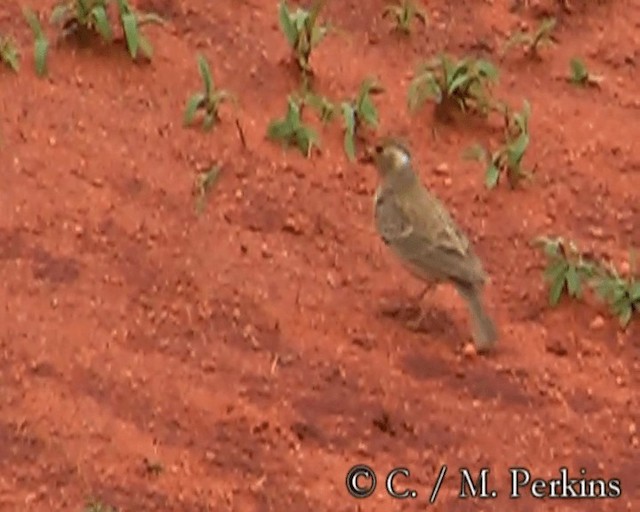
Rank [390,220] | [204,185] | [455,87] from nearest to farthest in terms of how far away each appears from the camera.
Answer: [390,220], [204,185], [455,87]

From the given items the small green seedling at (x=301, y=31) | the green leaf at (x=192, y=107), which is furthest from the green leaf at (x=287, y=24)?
the green leaf at (x=192, y=107)

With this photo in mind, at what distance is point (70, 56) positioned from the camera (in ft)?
25.6

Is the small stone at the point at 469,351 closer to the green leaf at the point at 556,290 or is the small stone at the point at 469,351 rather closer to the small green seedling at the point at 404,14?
the green leaf at the point at 556,290

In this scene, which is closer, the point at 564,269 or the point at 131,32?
the point at 564,269

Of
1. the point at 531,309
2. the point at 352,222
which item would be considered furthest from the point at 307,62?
the point at 531,309

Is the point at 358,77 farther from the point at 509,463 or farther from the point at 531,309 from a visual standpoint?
the point at 509,463

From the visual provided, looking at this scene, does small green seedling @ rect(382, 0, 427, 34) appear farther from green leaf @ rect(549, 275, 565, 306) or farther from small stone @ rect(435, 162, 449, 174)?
green leaf @ rect(549, 275, 565, 306)

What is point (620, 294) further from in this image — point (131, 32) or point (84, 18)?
point (84, 18)

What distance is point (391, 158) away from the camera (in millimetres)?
7031

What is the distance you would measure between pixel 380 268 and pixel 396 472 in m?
1.32

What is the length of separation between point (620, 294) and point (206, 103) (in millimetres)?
2113

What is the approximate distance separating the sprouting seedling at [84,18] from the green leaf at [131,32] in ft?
0.27

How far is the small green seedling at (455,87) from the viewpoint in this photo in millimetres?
7918

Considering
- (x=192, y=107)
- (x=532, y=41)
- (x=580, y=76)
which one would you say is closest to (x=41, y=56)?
(x=192, y=107)
